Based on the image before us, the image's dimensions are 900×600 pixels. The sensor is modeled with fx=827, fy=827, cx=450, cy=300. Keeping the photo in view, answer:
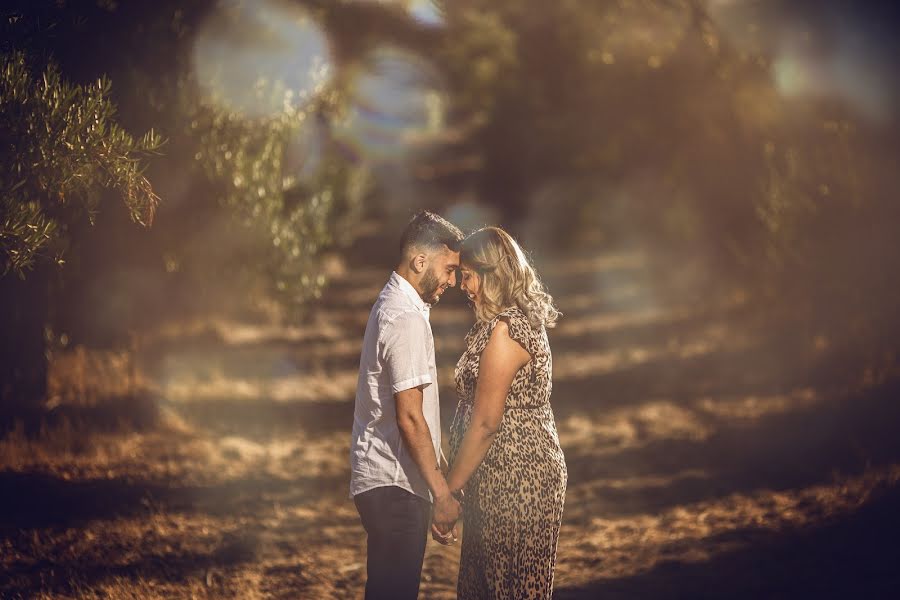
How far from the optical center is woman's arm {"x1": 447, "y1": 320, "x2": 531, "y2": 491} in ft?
13.8

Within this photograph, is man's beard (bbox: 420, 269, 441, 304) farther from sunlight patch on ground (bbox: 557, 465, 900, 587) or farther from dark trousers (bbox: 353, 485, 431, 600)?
sunlight patch on ground (bbox: 557, 465, 900, 587)

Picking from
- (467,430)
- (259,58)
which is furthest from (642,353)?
(467,430)

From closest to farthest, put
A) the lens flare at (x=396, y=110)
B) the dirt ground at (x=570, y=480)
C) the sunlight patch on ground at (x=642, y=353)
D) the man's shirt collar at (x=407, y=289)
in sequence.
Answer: the man's shirt collar at (x=407, y=289)
the dirt ground at (x=570, y=480)
the sunlight patch on ground at (x=642, y=353)
the lens flare at (x=396, y=110)

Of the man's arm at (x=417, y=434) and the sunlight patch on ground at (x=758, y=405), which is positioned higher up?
the sunlight patch on ground at (x=758, y=405)

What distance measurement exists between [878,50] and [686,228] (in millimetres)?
11300

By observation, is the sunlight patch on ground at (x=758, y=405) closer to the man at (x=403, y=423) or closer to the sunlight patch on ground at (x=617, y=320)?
the sunlight patch on ground at (x=617, y=320)

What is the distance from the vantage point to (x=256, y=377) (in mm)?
14398

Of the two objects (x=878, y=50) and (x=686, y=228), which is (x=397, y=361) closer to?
(x=878, y=50)

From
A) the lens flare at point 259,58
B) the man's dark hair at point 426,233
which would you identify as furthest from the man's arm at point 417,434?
the lens flare at point 259,58

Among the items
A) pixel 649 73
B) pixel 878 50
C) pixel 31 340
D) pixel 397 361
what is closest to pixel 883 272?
pixel 878 50

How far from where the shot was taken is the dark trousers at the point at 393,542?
4094 mm

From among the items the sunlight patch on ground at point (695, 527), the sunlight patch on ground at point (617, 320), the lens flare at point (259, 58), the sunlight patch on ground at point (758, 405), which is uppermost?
the lens flare at point (259, 58)

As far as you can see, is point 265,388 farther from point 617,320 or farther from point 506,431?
point 506,431

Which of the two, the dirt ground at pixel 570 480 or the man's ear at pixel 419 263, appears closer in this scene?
the man's ear at pixel 419 263
